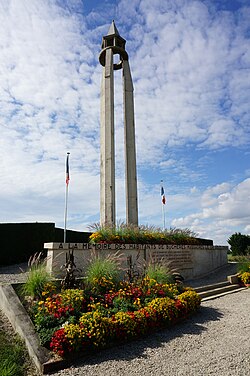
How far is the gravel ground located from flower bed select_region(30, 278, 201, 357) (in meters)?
0.21

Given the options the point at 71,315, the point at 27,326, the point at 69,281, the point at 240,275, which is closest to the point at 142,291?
the point at 69,281

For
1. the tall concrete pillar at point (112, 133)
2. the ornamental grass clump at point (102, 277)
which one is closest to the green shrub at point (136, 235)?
the ornamental grass clump at point (102, 277)

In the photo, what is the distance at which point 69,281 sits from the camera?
6523mm

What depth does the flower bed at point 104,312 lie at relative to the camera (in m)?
4.58

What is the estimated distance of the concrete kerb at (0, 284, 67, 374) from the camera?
13.8 feet

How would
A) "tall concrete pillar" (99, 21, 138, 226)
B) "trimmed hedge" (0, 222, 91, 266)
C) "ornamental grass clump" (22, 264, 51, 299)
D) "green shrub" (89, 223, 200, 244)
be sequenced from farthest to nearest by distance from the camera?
"tall concrete pillar" (99, 21, 138, 226), "trimmed hedge" (0, 222, 91, 266), "green shrub" (89, 223, 200, 244), "ornamental grass clump" (22, 264, 51, 299)

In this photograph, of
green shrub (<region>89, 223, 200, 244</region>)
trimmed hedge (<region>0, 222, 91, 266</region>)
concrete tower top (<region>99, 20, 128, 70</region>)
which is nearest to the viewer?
green shrub (<region>89, 223, 200, 244</region>)

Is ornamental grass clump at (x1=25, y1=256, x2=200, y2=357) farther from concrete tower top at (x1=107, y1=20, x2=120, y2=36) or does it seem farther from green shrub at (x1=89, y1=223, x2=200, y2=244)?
concrete tower top at (x1=107, y1=20, x2=120, y2=36)

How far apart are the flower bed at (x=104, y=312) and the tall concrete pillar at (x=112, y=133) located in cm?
706

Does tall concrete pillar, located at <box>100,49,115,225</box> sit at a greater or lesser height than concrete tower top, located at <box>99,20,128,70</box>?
lesser

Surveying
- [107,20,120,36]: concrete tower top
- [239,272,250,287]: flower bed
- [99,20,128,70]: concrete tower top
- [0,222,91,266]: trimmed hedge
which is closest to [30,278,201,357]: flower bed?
[239,272,250,287]: flower bed

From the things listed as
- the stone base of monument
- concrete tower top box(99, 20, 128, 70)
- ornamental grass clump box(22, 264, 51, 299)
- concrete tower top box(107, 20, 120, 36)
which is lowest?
ornamental grass clump box(22, 264, 51, 299)

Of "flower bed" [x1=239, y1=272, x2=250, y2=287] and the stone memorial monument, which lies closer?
"flower bed" [x1=239, y1=272, x2=250, y2=287]

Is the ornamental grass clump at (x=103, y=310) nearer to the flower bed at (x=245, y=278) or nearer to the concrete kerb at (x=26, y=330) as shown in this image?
the concrete kerb at (x=26, y=330)
